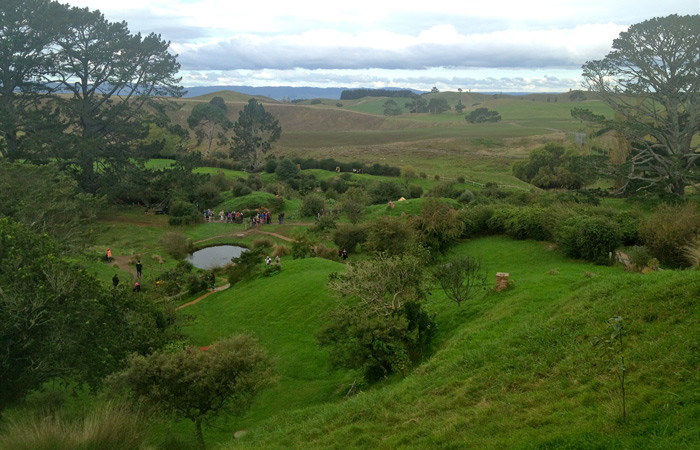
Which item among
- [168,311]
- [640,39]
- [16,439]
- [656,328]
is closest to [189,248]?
[168,311]

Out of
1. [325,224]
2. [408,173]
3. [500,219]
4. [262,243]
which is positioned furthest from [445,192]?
[262,243]

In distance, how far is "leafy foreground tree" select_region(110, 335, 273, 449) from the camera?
1141 centimetres

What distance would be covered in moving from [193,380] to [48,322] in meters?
4.34

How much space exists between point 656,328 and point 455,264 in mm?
8400

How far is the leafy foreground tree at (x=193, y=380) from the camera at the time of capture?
11.4 meters

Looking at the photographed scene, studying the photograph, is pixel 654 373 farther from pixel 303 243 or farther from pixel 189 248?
pixel 189 248

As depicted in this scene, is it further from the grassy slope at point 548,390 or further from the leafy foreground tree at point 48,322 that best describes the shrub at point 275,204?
the grassy slope at point 548,390

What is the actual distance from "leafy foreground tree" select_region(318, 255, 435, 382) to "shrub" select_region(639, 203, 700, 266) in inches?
465

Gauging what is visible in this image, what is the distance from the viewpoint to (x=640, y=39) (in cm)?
3331

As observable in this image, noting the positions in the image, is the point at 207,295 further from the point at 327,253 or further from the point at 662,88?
the point at 662,88

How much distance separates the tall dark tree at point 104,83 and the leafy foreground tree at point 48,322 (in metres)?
32.1

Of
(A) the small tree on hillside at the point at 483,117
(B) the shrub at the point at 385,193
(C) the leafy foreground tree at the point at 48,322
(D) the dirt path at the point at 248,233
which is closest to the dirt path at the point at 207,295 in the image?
(D) the dirt path at the point at 248,233

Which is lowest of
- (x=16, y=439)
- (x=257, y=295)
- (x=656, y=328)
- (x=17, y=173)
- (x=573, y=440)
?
(x=257, y=295)

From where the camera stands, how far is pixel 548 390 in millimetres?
8148
